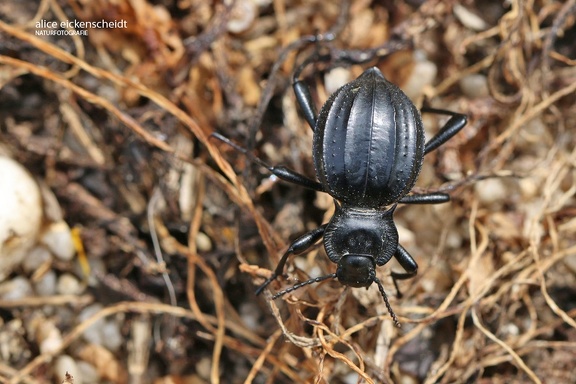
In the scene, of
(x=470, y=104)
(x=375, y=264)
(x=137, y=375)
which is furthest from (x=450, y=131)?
(x=137, y=375)

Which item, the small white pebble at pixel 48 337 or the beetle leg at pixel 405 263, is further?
the small white pebble at pixel 48 337

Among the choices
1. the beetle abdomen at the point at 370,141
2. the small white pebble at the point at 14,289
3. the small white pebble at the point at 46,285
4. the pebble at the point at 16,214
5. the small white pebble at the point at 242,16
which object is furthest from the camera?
the small white pebble at the point at 242,16

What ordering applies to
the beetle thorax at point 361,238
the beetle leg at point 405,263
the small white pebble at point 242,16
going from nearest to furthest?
the beetle thorax at point 361,238 → the beetle leg at point 405,263 → the small white pebble at point 242,16

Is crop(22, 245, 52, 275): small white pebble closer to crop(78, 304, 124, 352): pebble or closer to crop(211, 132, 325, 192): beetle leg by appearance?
crop(78, 304, 124, 352): pebble

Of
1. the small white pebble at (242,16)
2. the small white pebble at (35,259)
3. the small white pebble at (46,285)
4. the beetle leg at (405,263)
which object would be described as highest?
the small white pebble at (242,16)

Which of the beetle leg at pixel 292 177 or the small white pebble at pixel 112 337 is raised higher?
the beetle leg at pixel 292 177

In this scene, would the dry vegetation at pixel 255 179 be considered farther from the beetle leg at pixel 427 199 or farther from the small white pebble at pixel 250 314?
the beetle leg at pixel 427 199

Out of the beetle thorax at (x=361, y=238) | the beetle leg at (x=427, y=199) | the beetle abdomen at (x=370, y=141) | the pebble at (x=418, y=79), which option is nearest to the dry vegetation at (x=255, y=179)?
the pebble at (x=418, y=79)

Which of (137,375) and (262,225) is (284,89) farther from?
(137,375)
